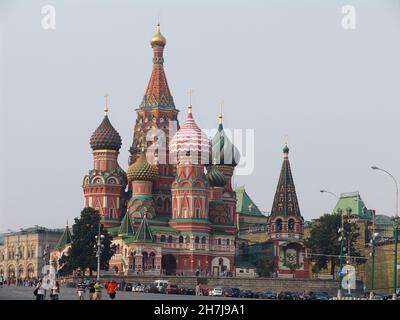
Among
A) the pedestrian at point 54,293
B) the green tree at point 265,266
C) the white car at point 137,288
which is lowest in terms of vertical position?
the pedestrian at point 54,293

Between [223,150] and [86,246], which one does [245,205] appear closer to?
[223,150]

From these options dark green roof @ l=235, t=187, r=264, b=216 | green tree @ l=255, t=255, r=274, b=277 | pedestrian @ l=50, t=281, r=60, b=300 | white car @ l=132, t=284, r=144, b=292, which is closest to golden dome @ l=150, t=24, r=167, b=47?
green tree @ l=255, t=255, r=274, b=277

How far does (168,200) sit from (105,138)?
10.1 m

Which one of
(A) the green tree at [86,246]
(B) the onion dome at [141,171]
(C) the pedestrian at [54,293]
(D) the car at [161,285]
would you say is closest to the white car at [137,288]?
(D) the car at [161,285]

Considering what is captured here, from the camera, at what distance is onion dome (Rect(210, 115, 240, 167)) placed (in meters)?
119

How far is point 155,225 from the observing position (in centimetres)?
10556

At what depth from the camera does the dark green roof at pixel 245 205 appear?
140 metres

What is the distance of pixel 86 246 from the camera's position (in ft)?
307

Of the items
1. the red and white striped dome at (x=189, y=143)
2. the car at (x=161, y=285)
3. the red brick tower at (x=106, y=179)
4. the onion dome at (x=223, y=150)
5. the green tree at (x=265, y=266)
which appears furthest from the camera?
the onion dome at (x=223, y=150)

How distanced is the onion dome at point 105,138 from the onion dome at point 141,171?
3.55 metres

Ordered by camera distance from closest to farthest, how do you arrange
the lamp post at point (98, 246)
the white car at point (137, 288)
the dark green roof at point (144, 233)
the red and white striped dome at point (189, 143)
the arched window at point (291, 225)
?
the white car at point (137, 288), the lamp post at point (98, 246), the dark green roof at point (144, 233), the red and white striped dome at point (189, 143), the arched window at point (291, 225)

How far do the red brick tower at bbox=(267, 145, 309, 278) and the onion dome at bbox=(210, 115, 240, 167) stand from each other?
9661 mm

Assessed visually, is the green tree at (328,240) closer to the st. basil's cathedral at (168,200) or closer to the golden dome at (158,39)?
the st. basil's cathedral at (168,200)
